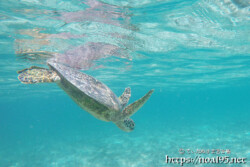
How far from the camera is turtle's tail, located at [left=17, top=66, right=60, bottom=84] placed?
4.79 m

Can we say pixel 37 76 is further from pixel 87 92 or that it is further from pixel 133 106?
pixel 133 106

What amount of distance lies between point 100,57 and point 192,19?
29.3ft

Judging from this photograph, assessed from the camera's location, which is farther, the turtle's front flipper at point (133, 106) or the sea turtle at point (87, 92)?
the turtle's front flipper at point (133, 106)

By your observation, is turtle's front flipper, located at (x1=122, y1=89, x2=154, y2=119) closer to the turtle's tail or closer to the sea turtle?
the sea turtle

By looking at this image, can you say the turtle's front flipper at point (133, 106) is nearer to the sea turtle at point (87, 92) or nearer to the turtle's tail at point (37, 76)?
the sea turtle at point (87, 92)

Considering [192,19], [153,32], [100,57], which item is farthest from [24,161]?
[192,19]

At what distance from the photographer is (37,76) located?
16.3ft

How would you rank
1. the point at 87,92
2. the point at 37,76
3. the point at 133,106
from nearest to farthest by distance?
the point at 87,92, the point at 133,106, the point at 37,76

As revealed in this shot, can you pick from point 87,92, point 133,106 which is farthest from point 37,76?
point 133,106

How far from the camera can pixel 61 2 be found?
8.31 meters

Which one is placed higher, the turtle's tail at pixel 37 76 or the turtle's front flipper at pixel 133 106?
the turtle's tail at pixel 37 76

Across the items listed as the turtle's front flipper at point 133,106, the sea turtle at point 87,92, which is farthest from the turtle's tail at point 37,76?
the turtle's front flipper at point 133,106

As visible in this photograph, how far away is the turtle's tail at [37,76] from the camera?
15.7 feet

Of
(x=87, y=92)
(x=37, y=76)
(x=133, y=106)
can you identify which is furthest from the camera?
(x=37, y=76)
